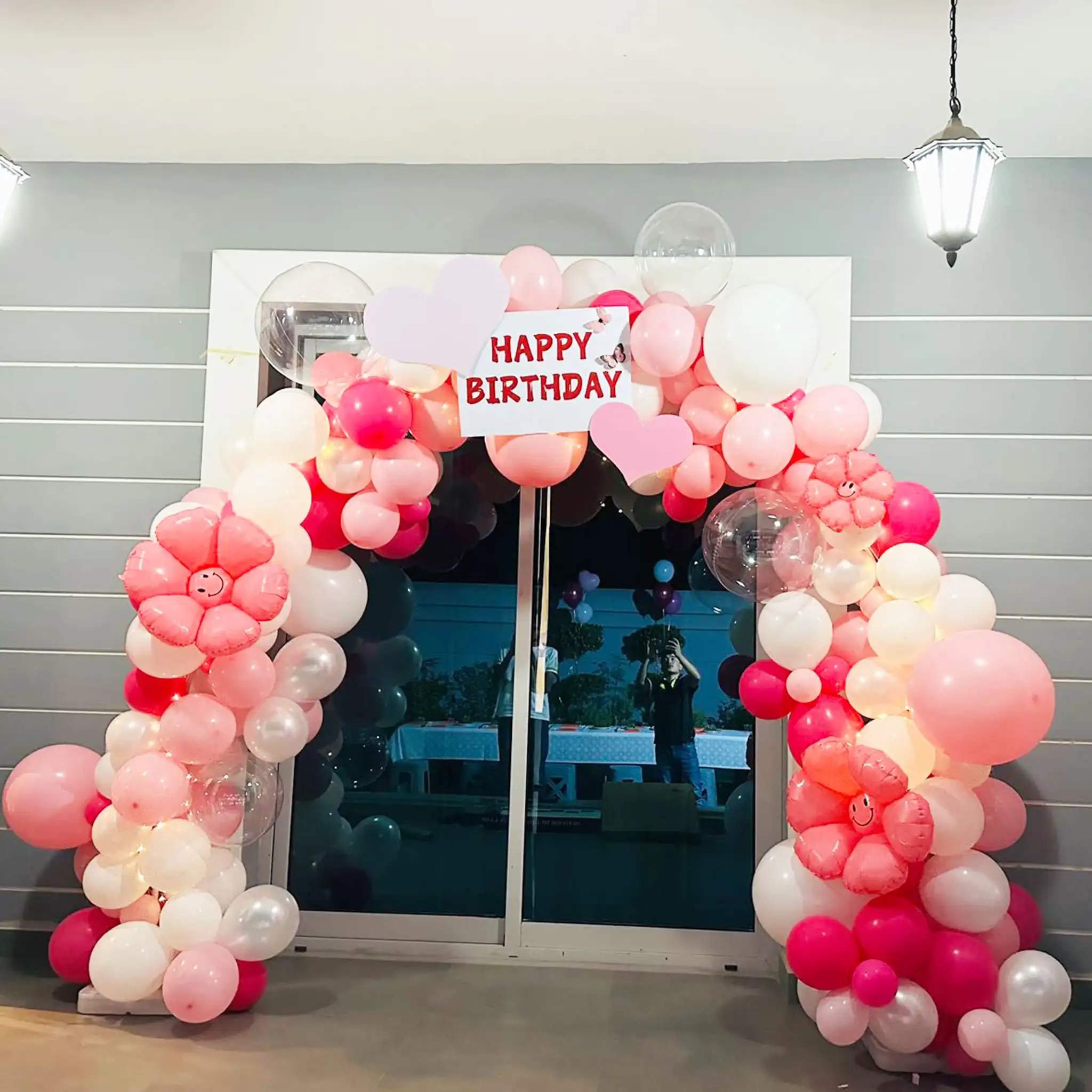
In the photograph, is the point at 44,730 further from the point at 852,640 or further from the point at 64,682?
the point at 852,640

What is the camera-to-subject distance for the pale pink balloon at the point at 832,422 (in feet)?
8.43

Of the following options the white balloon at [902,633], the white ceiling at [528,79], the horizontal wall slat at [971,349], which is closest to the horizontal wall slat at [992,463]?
the horizontal wall slat at [971,349]

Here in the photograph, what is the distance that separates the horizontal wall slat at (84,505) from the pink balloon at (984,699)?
2.28 m

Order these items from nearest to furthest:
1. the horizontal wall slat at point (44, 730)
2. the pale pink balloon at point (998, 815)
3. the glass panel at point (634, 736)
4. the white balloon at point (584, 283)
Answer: the pale pink balloon at point (998, 815), the white balloon at point (584, 283), the horizontal wall slat at point (44, 730), the glass panel at point (634, 736)

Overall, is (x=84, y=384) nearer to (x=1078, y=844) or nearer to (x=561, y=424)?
(x=561, y=424)

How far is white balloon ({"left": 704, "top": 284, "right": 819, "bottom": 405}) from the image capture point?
2.52m

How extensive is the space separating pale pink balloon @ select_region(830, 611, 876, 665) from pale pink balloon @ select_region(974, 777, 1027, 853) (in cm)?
42

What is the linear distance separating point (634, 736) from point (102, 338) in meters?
2.15

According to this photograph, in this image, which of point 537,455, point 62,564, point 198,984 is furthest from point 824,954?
point 62,564

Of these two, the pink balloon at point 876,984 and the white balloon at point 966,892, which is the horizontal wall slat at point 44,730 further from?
the white balloon at point 966,892

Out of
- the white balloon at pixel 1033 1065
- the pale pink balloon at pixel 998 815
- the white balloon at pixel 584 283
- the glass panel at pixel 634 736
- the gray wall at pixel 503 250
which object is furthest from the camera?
the glass panel at pixel 634 736

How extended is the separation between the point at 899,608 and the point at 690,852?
1293 mm

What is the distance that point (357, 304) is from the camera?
2.82 metres

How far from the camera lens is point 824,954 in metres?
2.37
